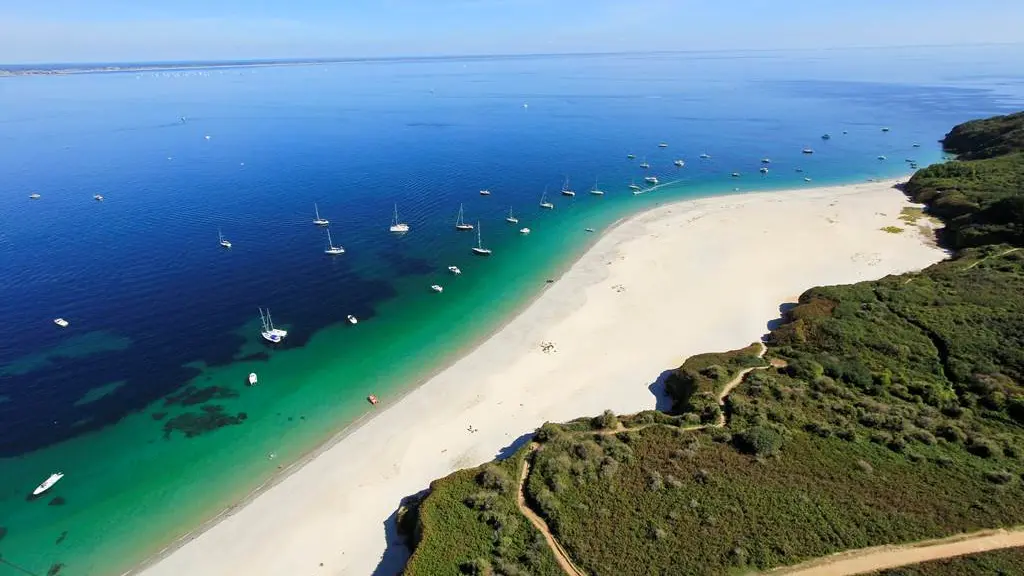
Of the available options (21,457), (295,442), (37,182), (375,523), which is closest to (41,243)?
(37,182)

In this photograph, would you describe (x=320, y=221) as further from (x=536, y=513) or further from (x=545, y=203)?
(x=536, y=513)

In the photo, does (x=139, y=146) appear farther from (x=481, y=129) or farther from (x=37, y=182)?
(x=481, y=129)

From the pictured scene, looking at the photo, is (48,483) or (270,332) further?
(270,332)

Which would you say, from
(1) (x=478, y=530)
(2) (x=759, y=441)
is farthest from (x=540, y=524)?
(2) (x=759, y=441)

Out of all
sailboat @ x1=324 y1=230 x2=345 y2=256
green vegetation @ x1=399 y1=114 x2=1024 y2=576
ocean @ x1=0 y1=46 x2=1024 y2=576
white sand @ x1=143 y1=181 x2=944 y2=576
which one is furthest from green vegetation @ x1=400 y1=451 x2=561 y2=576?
sailboat @ x1=324 y1=230 x2=345 y2=256

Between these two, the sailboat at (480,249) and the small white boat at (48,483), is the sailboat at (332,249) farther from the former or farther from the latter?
the small white boat at (48,483)
